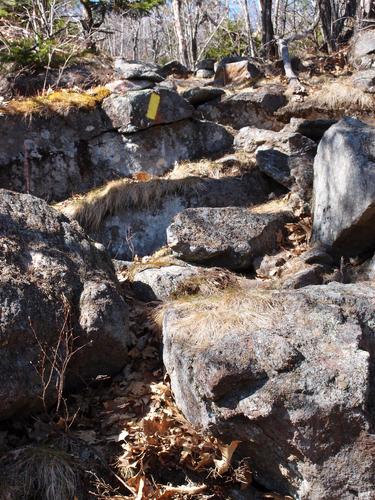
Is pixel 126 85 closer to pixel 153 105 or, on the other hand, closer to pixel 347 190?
pixel 153 105

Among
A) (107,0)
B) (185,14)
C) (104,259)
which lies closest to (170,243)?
(104,259)

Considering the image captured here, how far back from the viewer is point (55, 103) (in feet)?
30.2

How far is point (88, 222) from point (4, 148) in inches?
75.5

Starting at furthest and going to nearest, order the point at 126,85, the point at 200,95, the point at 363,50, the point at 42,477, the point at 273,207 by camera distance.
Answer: the point at 363,50, the point at 200,95, the point at 126,85, the point at 273,207, the point at 42,477

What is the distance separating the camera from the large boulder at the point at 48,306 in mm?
4199

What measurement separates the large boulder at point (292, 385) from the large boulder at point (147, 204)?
3.77 m

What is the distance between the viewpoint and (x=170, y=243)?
6629 mm

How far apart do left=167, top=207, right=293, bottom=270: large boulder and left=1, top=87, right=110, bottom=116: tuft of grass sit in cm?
346

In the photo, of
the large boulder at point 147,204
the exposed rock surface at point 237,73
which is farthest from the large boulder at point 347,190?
the exposed rock surface at point 237,73

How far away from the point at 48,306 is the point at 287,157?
16.1 ft

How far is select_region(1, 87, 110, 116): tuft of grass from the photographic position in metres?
9.02

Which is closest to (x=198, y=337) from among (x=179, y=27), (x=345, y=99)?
(x=345, y=99)

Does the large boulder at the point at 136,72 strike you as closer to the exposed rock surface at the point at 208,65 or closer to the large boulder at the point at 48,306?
the exposed rock surface at the point at 208,65

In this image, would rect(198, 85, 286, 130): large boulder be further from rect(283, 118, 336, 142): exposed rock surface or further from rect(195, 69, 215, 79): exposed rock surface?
rect(195, 69, 215, 79): exposed rock surface
